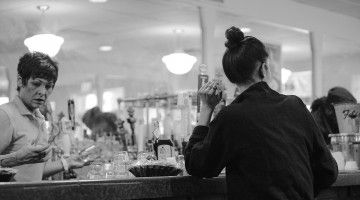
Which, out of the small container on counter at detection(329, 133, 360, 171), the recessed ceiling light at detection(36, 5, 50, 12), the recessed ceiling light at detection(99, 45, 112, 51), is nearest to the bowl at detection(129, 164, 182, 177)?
the small container on counter at detection(329, 133, 360, 171)

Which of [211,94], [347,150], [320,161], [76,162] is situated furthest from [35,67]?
[347,150]

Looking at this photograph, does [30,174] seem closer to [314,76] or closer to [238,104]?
[238,104]

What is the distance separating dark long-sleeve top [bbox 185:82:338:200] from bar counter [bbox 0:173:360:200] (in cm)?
15

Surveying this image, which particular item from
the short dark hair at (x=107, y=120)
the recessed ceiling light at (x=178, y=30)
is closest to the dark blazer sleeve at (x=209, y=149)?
the short dark hair at (x=107, y=120)

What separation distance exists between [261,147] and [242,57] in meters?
0.34

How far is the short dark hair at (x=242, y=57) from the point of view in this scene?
7.87ft

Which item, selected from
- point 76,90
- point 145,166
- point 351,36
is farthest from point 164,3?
point 145,166

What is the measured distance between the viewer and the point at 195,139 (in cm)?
246

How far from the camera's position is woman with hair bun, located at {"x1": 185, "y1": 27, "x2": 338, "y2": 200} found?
229cm

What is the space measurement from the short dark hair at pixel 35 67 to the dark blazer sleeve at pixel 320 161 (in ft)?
4.26

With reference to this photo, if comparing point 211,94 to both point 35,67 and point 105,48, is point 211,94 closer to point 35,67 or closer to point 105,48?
point 35,67

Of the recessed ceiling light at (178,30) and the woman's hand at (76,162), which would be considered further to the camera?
the recessed ceiling light at (178,30)

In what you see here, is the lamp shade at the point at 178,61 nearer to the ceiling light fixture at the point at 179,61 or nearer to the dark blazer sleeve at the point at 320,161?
the ceiling light fixture at the point at 179,61

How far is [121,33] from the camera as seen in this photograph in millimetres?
9195
